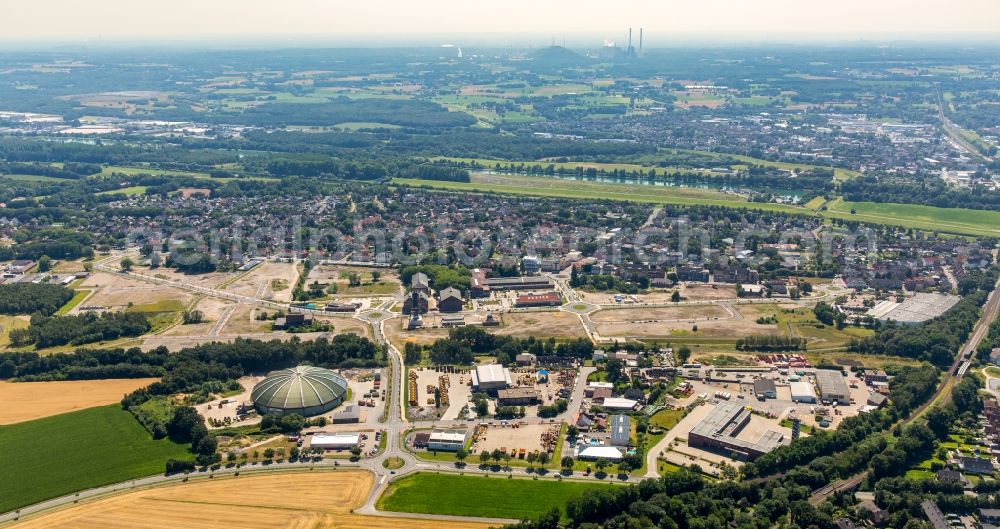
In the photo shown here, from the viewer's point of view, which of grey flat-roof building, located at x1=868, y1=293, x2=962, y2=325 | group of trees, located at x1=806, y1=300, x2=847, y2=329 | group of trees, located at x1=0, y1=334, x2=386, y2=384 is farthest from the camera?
grey flat-roof building, located at x1=868, y1=293, x2=962, y2=325

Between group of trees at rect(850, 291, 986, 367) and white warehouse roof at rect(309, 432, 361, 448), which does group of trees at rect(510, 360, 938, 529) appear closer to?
white warehouse roof at rect(309, 432, 361, 448)

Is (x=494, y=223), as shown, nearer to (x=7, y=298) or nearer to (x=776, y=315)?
(x=776, y=315)

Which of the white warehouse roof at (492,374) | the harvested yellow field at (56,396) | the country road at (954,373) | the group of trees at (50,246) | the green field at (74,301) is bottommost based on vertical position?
the country road at (954,373)

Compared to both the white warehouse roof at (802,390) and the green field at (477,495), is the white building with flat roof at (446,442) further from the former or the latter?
the white warehouse roof at (802,390)

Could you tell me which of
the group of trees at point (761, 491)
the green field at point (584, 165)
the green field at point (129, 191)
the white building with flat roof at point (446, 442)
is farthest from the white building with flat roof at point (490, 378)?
the green field at point (129, 191)

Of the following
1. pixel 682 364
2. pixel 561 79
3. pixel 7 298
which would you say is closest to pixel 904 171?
pixel 682 364

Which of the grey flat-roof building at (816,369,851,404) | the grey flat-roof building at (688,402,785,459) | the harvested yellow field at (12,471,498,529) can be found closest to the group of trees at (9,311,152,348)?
the harvested yellow field at (12,471,498,529)
